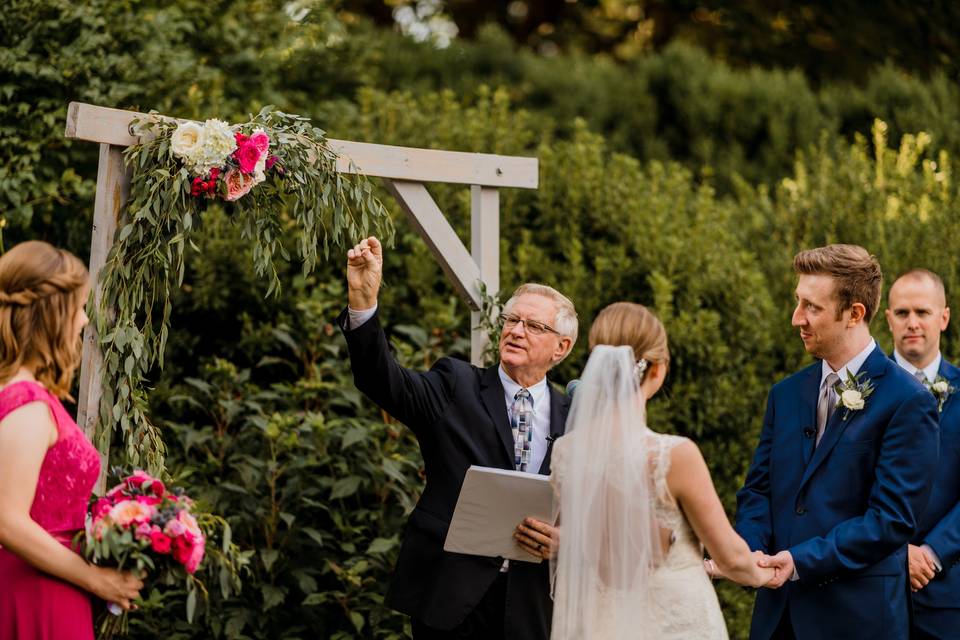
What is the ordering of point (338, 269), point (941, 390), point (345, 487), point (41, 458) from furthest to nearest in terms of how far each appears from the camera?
point (338, 269) → point (345, 487) → point (941, 390) → point (41, 458)

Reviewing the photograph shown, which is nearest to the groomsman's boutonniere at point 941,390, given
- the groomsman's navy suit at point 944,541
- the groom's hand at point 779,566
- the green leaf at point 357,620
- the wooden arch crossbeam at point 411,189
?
the groomsman's navy suit at point 944,541

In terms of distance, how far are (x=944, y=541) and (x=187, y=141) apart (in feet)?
9.93

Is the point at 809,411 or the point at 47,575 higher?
the point at 809,411

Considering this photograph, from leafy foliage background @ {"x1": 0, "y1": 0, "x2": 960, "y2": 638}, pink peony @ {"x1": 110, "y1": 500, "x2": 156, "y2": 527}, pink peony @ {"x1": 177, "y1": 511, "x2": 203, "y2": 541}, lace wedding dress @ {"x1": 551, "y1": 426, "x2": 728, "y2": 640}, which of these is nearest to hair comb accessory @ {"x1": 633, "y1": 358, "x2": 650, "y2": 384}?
lace wedding dress @ {"x1": 551, "y1": 426, "x2": 728, "y2": 640}

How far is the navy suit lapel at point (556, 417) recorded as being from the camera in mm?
4219

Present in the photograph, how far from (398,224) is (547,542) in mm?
3280

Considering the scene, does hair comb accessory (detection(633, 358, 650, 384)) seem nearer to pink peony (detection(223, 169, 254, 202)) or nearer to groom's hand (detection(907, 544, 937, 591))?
groom's hand (detection(907, 544, 937, 591))

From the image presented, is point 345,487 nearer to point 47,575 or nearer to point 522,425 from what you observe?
point 522,425

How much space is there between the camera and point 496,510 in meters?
3.90

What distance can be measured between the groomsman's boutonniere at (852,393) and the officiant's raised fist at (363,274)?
162cm

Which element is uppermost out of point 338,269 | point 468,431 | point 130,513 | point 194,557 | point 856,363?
point 338,269

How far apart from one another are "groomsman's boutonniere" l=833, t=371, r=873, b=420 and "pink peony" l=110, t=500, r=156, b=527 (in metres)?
2.22

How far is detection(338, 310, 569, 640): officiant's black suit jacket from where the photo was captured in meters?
4.01

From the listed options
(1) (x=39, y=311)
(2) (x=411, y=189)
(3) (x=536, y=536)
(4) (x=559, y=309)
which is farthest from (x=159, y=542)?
(2) (x=411, y=189)
